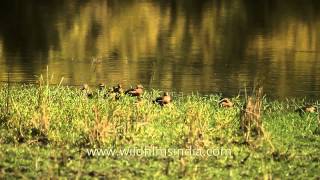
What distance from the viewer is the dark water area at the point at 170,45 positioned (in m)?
21.2

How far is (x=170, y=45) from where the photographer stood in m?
32.2

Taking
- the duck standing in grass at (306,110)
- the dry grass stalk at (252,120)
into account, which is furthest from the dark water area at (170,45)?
the dry grass stalk at (252,120)

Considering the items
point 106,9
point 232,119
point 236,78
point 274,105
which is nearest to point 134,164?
point 232,119

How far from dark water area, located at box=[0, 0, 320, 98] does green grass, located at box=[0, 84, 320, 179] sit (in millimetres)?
2882

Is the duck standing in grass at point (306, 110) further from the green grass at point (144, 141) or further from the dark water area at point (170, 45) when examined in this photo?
the dark water area at point (170, 45)

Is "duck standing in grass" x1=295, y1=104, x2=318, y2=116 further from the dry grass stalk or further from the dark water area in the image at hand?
the dry grass stalk

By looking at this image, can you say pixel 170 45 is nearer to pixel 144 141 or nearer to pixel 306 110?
pixel 306 110

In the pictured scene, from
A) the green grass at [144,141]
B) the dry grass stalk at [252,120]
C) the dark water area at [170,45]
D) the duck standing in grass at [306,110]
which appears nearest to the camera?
the green grass at [144,141]

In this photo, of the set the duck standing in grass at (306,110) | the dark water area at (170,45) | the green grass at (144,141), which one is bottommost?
the green grass at (144,141)

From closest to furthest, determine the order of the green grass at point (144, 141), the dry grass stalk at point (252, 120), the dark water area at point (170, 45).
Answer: the green grass at point (144, 141)
the dry grass stalk at point (252, 120)
the dark water area at point (170, 45)

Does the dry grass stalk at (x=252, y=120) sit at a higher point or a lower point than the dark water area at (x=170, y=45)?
lower

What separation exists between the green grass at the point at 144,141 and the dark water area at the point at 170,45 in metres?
2.88

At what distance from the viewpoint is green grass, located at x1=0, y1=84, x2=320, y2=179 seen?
9.18 meters

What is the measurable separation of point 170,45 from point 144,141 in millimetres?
21584
